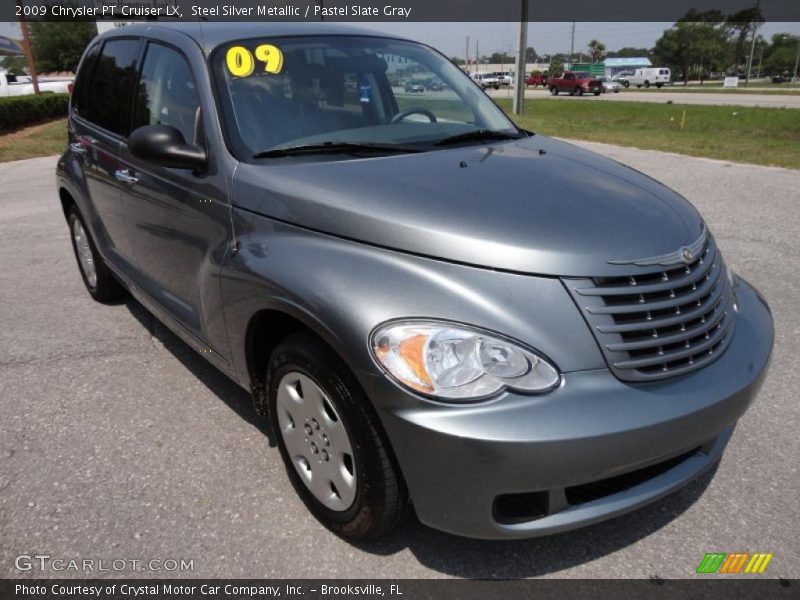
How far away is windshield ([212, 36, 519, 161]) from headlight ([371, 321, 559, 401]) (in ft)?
3.82

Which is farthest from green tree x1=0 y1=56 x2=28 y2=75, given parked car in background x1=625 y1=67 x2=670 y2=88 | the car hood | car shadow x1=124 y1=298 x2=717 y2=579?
car shadow x1=124 y1=298 x2=717 y2=579

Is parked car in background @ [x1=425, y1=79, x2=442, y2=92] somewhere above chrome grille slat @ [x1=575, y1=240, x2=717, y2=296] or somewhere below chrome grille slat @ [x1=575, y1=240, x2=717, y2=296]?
above

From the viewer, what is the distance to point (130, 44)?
372 cm

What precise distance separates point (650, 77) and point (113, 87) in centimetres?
7056

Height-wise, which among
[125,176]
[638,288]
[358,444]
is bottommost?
[358,444]

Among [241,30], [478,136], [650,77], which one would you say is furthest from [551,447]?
[650,77]

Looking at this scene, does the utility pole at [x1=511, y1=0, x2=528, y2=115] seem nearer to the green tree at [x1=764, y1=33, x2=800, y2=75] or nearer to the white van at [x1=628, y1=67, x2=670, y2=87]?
the white van at [x1=628, y1=67, x2=670, y2=87]

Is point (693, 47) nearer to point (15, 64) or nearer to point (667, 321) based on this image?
point (15, 64)

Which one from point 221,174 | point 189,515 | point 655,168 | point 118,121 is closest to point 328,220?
point 221,174

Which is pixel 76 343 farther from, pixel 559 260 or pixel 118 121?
pixel 559 260

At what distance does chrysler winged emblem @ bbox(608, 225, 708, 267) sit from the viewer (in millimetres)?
2018

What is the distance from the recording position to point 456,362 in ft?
6.09

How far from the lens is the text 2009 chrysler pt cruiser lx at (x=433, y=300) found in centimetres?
184

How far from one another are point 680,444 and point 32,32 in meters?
72.0
